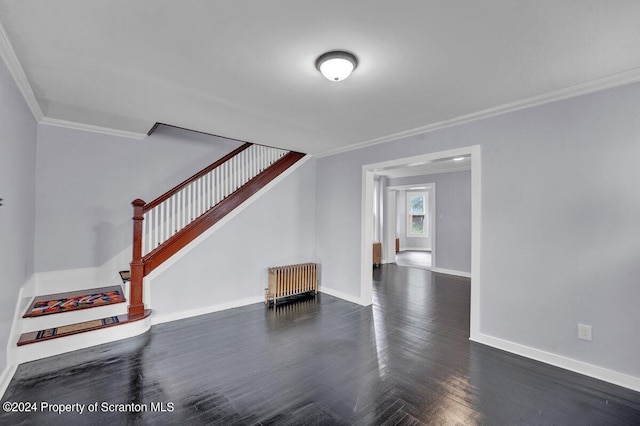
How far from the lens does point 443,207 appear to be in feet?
23.3

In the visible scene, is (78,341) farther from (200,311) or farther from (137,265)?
(200,311)

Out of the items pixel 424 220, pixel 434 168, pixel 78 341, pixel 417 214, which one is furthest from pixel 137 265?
pixel 424 220

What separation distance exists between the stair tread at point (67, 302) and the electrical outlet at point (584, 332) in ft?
15.8

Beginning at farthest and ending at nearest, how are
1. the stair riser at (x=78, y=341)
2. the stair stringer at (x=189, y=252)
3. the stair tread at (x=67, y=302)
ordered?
1. the stair stringer at (x=189, y=252)
2. the stair tread at (x=67, y=302)
3. the stair riser at (x=78, y=341)

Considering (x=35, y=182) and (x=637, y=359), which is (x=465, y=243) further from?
(x=35, y=182)

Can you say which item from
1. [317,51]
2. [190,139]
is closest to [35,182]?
[190,139]

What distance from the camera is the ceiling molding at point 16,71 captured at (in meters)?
1.93

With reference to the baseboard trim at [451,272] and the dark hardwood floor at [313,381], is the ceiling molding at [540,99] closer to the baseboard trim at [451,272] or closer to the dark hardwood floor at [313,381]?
the dark hardwood floor at [313,381]

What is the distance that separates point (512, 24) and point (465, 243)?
225 inches

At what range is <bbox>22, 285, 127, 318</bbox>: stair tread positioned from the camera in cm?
301

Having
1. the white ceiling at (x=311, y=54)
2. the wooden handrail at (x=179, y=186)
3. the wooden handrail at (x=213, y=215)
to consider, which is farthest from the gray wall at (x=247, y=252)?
the white ceiling at (x=311, y=54)

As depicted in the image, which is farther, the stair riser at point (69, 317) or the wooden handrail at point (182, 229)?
the wooden handrail at point (182, 229)

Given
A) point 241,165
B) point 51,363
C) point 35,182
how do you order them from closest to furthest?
point 51,363
point 35,182
point 241,165

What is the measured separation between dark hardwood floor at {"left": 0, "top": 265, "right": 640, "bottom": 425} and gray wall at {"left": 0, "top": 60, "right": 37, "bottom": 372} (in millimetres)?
731
